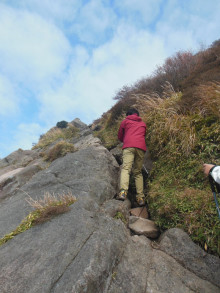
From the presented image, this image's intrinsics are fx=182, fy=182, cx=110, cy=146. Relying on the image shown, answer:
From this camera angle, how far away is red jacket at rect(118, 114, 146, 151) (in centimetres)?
490

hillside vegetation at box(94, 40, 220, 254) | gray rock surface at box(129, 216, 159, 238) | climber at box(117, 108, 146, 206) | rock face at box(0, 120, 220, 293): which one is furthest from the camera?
climber at box(117, 108, 146, 206)

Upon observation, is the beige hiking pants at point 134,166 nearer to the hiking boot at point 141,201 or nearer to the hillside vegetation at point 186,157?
the hiking boot at point 141,201

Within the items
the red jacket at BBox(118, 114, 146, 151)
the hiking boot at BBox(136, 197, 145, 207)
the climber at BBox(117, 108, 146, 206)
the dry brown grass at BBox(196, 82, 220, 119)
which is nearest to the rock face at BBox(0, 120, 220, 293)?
the hiking boot at BBox(136, 197, 145, 207)

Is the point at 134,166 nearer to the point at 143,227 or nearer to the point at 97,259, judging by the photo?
the point at 143,227

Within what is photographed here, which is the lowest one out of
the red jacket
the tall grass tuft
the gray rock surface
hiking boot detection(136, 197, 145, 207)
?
the gray rock surface

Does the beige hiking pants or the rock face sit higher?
the beige hiking pants

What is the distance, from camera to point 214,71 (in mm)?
6246

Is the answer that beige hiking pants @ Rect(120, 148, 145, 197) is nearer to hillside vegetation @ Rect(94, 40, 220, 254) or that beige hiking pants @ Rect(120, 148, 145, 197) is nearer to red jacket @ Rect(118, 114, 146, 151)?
red jacket @ Rect(118, 114, 146, 151)

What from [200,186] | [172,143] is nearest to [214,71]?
[172,143]

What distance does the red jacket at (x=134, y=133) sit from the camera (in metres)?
4.90

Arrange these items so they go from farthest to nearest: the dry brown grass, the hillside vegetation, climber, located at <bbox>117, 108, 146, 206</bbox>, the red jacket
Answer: the red jacket < climber, located at <bbox>117, 108, 146, 206</bbox> < the dry brown grass < the hillside vegetation

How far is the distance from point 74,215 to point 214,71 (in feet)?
21.1

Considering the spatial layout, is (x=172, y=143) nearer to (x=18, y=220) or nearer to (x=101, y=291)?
(x=101, y=291)

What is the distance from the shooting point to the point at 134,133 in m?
5.04
